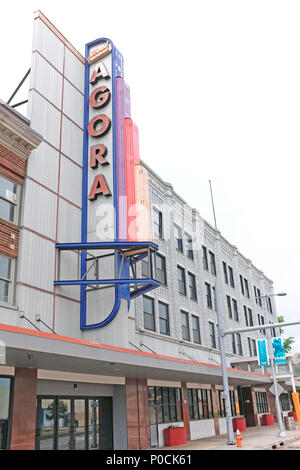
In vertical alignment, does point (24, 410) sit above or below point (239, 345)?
below

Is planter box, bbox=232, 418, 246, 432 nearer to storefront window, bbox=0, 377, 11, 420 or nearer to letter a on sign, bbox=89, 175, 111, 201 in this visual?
letter a on sign, bbox=89, 175, 111, 201

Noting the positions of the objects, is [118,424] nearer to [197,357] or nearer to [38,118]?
[197,357]

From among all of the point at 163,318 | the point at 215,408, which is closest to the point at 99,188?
the point at 163,318

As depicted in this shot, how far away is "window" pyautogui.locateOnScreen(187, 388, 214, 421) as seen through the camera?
29.5m

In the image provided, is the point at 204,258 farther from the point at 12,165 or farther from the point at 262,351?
the point at 12,165

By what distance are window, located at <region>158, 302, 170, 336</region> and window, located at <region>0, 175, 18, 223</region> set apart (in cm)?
1338

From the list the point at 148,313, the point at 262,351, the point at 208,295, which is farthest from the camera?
the point at 208,295

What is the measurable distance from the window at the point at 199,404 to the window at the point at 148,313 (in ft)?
18.2

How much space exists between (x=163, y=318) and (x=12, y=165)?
15073 millimetres

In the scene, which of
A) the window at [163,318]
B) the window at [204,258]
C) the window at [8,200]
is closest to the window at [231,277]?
the window at [204,258]

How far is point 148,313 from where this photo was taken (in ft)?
92.5

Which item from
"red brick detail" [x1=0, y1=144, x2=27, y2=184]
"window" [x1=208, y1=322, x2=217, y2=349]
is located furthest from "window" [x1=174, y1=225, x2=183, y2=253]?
"red brick detail" [x1=0, y1=144, x2=27, y2=184]
